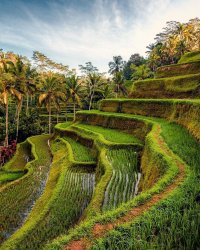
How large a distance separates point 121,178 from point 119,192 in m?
1.09

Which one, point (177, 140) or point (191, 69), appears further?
point (191, 69)

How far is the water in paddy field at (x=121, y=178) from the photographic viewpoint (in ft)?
27.2

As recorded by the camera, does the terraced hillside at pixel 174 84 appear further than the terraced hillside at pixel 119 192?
Yes

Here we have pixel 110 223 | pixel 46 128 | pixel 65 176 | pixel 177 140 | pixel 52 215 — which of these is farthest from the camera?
pixel 46 128

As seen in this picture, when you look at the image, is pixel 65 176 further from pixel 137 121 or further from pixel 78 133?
pixel 78 133

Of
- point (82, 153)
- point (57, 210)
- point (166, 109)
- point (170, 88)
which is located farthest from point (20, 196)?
point (170, 88)

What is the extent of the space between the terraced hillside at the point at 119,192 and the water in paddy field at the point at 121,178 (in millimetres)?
33

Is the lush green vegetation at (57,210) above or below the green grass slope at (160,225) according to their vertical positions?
below

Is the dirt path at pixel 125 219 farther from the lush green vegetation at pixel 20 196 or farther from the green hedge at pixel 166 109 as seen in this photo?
the lush green vegetation at pixel 20 196

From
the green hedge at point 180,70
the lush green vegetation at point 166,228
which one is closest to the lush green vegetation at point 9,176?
the lush green vegetation at point 166,228

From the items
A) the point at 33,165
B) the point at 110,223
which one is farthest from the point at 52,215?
the point at 33,165

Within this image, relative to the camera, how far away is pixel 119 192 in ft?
28.7

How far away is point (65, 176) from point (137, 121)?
252 inches

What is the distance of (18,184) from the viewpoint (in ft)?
40.5
